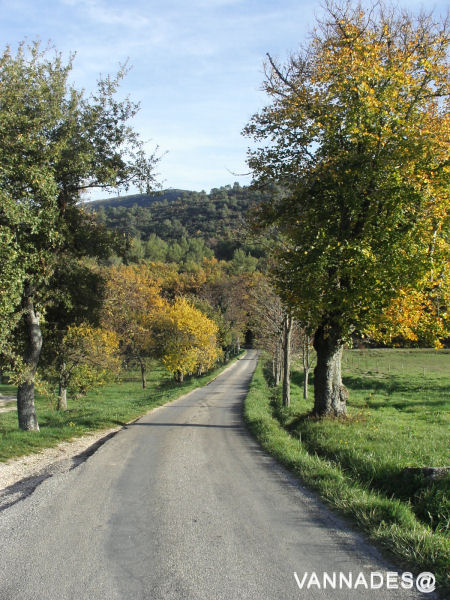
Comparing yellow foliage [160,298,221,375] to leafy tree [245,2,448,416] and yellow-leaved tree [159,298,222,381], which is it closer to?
yellow-leaved tree [159,298,222,381]

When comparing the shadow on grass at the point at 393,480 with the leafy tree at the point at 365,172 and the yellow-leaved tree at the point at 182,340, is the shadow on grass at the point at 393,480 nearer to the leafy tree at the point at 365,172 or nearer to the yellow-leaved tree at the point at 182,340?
the leafy tree at the point at 365,172

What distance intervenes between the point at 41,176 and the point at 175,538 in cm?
967

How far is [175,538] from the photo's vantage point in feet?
17.1

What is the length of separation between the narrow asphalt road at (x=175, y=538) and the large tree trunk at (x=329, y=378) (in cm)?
492

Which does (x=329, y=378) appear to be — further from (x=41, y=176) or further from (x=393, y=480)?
(x=41, y=176)

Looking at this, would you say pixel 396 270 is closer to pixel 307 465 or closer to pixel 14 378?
pixel 307 465

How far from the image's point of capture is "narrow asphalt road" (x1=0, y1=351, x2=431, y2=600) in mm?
4102

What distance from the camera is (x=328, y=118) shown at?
38.0 feet

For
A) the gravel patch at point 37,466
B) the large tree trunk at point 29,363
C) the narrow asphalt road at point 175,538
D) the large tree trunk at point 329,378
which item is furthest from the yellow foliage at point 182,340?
the narrow asphalt road at point 175,538

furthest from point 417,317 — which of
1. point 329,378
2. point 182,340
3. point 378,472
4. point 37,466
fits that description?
point 182,340

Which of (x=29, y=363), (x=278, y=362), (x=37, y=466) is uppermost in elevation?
(x=29, y=363)

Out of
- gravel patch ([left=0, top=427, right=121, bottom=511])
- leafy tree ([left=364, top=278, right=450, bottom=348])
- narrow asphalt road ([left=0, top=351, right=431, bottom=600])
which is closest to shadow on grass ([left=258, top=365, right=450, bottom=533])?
narrow asphalt road ([left=0, top=351, right=431, bottom=600])

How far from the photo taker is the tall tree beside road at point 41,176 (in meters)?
11.3

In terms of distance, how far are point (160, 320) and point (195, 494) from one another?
36.0 metres
